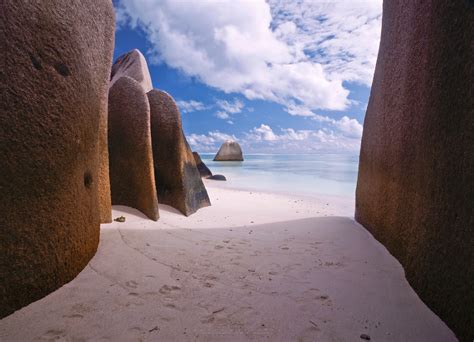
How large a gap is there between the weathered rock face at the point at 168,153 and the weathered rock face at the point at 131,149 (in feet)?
2.75

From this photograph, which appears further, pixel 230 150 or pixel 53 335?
pixel 230 150

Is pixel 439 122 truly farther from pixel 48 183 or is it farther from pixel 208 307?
pixel 48 183

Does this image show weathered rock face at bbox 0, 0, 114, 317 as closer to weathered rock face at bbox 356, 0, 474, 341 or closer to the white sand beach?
the white sand beach

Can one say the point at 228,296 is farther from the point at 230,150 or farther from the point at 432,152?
the point at 230,150

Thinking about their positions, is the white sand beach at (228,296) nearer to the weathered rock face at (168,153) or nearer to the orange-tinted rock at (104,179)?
the orange-tinted rock at (104,179)

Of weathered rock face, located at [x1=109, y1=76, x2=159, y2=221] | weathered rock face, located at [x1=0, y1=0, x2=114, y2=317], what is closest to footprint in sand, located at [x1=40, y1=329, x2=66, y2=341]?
weathered rock face, located at [x1=0, y1=0, x2=114, y2=317]

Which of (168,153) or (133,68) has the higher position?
(133,68)

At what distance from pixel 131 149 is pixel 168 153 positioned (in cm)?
100

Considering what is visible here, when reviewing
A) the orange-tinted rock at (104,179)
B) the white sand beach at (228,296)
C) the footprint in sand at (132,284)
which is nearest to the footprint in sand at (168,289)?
the white sand beach at (228,296)

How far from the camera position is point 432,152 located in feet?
7.02

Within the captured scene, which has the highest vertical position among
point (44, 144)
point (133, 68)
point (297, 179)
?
point (133, 68)

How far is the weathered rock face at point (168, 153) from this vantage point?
5.41 metres

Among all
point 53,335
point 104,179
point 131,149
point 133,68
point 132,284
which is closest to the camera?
point 53,335

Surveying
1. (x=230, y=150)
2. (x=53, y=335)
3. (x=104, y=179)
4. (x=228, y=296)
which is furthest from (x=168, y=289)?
(x=230, y=150)
